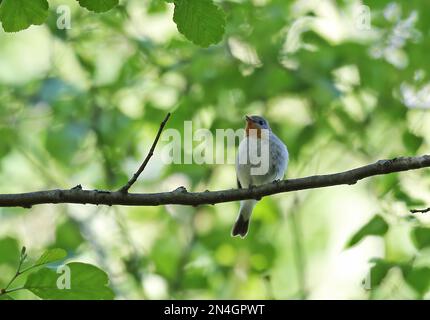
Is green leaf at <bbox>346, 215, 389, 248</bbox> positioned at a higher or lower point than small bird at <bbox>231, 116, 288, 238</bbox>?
lower

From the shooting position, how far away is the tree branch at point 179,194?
10.0 ft

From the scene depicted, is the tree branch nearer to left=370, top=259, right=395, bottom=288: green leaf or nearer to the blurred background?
left=370, top=259, right=395, bottom=288: green leaf

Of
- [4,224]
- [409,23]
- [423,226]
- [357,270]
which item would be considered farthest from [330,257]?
[423,226]

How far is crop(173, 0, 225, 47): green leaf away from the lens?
7.43ft

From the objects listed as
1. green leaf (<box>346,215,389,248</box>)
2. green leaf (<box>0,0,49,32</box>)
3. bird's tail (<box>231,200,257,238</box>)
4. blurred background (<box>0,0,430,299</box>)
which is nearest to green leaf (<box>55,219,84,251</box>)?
blurred background (<box>0,0,430,299</box>)

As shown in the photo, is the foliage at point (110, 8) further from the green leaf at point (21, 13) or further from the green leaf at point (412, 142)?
the green leaf at point (412, 142)

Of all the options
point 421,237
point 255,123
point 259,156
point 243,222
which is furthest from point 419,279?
point 243,222

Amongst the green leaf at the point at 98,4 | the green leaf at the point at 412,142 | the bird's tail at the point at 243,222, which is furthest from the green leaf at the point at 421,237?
the green leaf at the point at 98,4

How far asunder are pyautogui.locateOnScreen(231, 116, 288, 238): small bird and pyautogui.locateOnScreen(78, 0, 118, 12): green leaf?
439 cm

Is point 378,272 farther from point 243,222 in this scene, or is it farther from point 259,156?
point 243,222

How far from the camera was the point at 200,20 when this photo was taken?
234 cm

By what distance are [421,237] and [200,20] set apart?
9.52 ft

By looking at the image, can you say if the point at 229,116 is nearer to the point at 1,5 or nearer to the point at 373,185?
the point at 373,185

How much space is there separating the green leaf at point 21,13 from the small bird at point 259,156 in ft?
14.4
